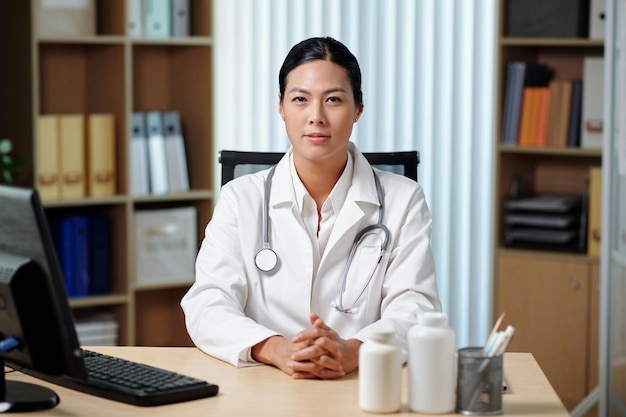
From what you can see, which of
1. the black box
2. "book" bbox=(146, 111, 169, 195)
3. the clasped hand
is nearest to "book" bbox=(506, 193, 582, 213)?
the black box

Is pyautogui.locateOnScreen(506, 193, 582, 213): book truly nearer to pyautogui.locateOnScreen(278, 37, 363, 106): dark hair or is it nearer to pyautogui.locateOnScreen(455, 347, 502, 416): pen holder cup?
pyautogui.locateOnScreen(278, 37, 363, 106): dark hair

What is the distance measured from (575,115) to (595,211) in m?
0.38

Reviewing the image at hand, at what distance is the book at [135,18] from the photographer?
13.2ft

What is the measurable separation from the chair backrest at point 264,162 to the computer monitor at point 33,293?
976 millimetres

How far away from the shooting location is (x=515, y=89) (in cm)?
422

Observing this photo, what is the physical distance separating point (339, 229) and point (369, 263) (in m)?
0.10

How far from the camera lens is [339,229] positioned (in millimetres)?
2418

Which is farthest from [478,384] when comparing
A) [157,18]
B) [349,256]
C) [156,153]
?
[157,18]

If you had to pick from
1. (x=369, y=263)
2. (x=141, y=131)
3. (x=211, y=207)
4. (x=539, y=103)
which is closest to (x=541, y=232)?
(x=539, y=103)

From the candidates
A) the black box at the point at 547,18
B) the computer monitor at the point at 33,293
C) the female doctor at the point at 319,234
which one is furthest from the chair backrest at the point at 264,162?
the black box at the point at 547,18

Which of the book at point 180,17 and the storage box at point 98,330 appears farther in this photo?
the book at point 180,17

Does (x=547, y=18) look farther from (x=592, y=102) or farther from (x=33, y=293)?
(x=33, y=293)

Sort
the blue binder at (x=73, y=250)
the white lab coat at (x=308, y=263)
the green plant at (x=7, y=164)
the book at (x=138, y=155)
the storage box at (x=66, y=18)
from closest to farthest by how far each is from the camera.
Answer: the white lab coat at (x=308, y=263), the green plant at (x=7, y=164), the storage box at (x=66, y=18), the blue binder at (x=73, y=250), the book at (x=138, y=155)

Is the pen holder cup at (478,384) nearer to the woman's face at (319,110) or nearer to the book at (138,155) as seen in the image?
the woman's face at (319,110)
